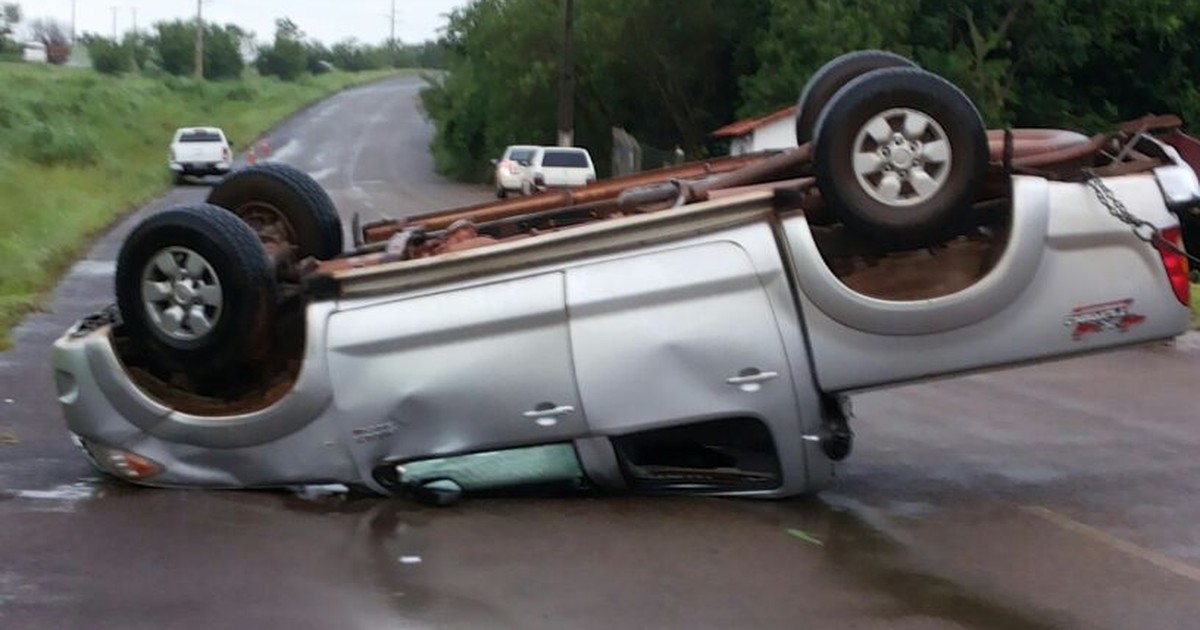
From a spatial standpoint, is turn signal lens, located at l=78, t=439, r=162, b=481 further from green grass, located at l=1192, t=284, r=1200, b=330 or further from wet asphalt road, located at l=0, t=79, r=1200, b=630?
→ green grass, located at l=1192, t=284, r=1200, b=330

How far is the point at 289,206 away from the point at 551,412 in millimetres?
2519

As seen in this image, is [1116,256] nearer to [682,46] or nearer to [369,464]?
[369,464]

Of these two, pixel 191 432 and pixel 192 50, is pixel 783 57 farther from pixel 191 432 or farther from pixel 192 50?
pixel 192 50

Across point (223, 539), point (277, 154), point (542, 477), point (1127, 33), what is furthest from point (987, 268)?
point (277, 154)

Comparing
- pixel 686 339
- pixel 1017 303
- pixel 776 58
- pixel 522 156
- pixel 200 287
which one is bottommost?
pixel 522 156

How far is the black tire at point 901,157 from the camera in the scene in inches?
291

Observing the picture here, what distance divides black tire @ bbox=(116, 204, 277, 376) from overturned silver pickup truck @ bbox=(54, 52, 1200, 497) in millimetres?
12

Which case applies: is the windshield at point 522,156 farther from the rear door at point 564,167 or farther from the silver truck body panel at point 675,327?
the silver truck body panel at point 675,327

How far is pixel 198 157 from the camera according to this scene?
1805 inches

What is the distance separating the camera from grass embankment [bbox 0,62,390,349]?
22.4 m

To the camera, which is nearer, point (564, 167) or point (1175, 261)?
point (1175, 261)

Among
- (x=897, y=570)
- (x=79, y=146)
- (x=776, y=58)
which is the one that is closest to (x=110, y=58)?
(x=79, y=146)

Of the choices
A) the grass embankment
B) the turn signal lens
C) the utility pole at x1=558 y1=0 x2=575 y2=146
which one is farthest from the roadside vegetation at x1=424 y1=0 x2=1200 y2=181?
the turn signal lens

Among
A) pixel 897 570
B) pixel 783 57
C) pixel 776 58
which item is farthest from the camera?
pixel 776 58
